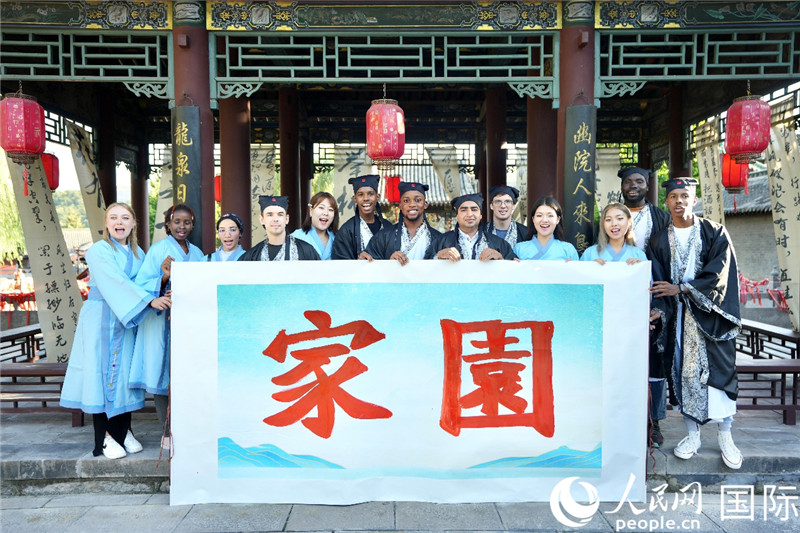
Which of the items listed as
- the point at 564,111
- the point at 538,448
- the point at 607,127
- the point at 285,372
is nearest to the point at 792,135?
the point at 564,111

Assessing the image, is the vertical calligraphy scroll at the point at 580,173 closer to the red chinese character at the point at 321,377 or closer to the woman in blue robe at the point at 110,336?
the red chinese character at the point at 321,377

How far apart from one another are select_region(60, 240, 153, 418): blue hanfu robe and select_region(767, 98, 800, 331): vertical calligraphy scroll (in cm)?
699

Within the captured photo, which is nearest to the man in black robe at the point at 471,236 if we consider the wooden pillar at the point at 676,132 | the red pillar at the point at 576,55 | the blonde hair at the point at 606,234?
the blonde hair at the point at 606,234

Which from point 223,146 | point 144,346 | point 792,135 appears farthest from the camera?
point 223,146

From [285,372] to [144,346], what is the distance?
1.17 m

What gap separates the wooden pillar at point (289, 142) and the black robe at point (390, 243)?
649 centimetres

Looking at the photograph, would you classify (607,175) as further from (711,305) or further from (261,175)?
(711,305)

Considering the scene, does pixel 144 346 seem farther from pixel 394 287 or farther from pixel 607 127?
pixel 607 127

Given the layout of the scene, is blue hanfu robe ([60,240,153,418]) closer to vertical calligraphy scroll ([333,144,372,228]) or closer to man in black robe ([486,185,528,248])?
man in black robe ([486,185,528,248])

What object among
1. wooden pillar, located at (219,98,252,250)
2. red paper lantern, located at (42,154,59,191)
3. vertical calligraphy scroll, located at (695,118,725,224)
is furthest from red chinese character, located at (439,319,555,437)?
vertical calligraphy scroll, located at (695,118,725,224)

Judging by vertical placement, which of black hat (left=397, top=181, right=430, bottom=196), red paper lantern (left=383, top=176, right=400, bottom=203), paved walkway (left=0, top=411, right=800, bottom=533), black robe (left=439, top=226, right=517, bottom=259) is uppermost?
red paper lantern (left=383, top=176, right=400, bottom=203)

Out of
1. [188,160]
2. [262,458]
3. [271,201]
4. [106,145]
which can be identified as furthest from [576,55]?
[106,145]

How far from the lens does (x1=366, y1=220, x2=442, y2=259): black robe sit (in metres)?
4.12

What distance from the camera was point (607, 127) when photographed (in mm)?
10977
